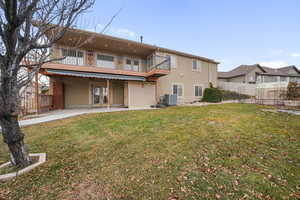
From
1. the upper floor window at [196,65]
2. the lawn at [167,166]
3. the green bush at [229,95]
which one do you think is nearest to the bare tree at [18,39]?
the lawn at [167,166]

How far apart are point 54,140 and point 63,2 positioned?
409 cm

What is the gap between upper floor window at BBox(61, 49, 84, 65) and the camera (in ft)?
30.5

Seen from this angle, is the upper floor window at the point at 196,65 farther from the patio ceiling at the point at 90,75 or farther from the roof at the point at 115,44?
the patio ceiling at the point at 90,75

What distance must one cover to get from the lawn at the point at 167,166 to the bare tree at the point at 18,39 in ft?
3.06

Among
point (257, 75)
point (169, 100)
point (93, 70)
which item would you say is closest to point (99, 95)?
point (93, 70)

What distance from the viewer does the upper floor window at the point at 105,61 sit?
1113 cm

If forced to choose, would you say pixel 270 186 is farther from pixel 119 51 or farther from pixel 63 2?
pixel 119 51

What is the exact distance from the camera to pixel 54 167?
271cm

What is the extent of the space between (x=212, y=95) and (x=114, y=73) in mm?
11455

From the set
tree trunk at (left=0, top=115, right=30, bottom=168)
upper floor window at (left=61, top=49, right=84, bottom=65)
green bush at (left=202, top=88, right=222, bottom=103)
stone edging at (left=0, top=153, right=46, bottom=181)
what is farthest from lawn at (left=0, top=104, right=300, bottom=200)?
green bush at (left=202, top=88, right=222, bottom=103)

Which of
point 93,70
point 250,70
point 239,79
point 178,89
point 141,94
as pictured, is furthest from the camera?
point 239,79

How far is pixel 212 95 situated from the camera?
14.2 meters

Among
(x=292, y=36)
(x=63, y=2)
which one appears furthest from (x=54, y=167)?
(x=292, y=36)

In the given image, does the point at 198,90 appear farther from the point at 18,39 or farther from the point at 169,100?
the point at 18,39
